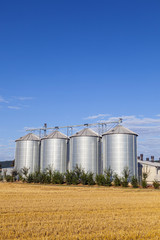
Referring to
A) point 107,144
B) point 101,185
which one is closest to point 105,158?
point 107,144

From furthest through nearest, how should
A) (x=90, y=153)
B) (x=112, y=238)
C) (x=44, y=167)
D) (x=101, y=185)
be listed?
(x=44, y=167)
(x=90, y=153)
(x=101, y=185)
(x=112, y=238)

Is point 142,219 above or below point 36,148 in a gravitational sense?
→ below

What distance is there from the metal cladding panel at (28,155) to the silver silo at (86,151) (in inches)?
419

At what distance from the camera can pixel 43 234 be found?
29.2 ft

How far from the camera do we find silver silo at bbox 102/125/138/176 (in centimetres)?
4703

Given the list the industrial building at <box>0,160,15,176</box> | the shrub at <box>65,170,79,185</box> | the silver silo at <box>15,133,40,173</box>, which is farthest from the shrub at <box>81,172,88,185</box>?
the industrial building at <box>0,160,15,176</box>

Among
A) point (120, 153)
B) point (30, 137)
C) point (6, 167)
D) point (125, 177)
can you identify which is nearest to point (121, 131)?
point (120, 153)

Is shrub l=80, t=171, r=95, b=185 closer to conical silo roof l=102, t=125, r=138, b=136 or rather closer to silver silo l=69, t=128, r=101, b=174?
silver silo l=69, t=128, r=101, b=174

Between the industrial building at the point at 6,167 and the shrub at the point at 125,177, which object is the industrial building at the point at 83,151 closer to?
the shrub at the point at 125,177

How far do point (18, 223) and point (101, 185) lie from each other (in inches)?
1387

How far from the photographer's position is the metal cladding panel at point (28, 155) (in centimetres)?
5931

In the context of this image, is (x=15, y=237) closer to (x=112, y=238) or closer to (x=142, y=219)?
(x=112, y=238)

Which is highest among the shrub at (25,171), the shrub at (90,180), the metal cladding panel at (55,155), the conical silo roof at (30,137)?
the conical silo roof at (30,137)

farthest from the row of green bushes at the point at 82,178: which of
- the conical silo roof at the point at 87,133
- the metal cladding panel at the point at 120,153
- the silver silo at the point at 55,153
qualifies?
the conical silo roof at the point at 87,133
